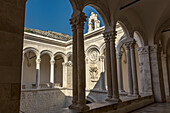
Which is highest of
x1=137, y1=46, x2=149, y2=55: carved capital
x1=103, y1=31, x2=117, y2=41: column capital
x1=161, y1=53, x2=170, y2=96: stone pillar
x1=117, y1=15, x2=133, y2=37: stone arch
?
x1=117, y1=15, x2=133, y2=37: stone arch

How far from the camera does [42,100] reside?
12.8 meters

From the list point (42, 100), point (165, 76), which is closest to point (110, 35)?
point (165, 76)

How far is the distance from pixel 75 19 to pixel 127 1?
2934 millimetres

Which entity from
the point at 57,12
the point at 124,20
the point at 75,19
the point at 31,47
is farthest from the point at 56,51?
the point at 57,12

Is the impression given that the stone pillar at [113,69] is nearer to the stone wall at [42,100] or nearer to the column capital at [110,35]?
the column capital at [110,35]

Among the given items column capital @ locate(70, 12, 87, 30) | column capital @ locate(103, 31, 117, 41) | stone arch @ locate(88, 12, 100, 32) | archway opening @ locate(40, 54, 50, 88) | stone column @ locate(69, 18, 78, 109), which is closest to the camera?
stone column @ locate(69, 18, 78, 109)

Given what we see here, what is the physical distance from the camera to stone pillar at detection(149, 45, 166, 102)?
7047 millimetres

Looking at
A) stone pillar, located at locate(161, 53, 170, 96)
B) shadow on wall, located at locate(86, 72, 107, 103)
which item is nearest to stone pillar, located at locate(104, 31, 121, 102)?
shadow on wall, located at locate(86, 72, 107, 103)

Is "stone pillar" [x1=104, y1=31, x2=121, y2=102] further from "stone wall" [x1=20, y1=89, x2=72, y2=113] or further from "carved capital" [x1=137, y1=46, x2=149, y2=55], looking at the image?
"stone wall" [x1=20, y1=89, x2=72, y2=113]

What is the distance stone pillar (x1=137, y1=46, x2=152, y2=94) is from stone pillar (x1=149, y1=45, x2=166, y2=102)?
0.25 meters

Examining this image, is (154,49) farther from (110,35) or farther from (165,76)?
(165,76)

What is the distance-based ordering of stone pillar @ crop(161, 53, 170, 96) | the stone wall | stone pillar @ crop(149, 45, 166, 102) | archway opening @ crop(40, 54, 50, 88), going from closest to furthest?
1. stone pillar @ crop(149, 45, 166, 102)
2. stone pillar @ crop(161, 53, 170, 96)
3. the stone wall
4. archway opening @ crop(40, 54, 50, 88)

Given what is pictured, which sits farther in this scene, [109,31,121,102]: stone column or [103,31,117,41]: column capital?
[103,31,117,41]: column capital

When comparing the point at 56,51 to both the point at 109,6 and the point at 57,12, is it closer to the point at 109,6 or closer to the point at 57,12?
the point at 109,6
